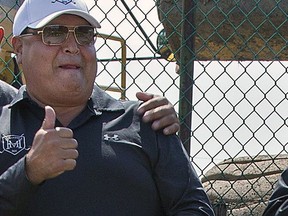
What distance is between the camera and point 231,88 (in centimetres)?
521

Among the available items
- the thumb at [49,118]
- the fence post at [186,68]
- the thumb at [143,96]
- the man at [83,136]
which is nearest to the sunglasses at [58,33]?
the man at [83,136]

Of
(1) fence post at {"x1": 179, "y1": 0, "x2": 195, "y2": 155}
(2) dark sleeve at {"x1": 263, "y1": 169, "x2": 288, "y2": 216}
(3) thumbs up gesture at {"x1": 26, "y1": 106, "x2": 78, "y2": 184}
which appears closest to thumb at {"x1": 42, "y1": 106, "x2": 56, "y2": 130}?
(3) thumbs up gesture at {"x1": 26, "y1": 106, "x2": 78, "y2": 184}

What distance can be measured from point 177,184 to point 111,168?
0.27 m

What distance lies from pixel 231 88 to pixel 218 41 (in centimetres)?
41

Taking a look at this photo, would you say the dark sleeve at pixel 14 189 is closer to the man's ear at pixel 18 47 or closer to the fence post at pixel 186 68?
the man's ear at pixel 18 47

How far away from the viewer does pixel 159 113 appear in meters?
3.43

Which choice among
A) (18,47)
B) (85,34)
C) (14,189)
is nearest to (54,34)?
(85,34)

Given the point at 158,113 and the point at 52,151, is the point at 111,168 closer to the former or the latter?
the point at 158,113

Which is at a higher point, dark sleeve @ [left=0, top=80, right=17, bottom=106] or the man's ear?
the man's ear

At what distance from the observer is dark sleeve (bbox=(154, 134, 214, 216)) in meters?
3.33

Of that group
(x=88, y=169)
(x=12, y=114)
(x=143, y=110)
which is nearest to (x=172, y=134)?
(x=143, y=110)

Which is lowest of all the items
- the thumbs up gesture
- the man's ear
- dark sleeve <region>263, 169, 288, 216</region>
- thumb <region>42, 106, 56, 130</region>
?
dark sleeve <region>263, 169, 288, 216</region>

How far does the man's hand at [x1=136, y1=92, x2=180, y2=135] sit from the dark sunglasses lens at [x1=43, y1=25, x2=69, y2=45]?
39 centimetres

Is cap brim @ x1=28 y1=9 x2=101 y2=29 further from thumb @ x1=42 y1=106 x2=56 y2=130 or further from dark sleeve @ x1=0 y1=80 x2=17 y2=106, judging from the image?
thumb @ x1=42 y1=106 x2=56 y2=130
